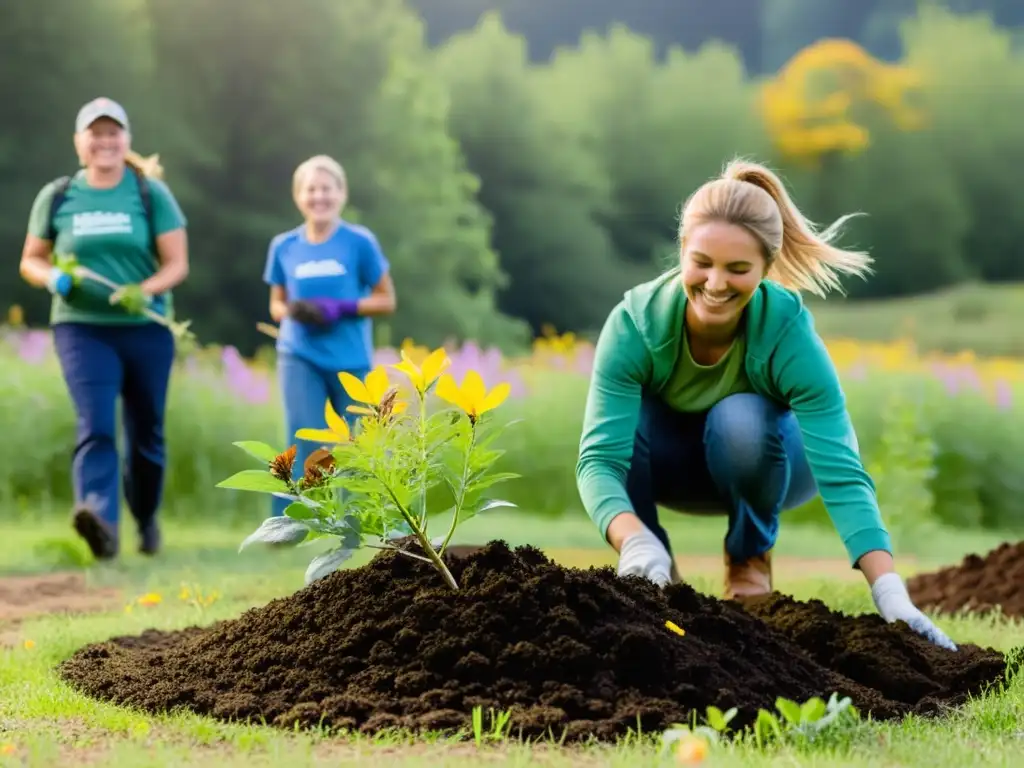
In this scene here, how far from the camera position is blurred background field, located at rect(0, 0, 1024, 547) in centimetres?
849

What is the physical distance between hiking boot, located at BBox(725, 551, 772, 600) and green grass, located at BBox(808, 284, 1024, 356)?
14191 mm

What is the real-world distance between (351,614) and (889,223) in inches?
→ 718

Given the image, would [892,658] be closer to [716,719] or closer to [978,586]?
[716,719]

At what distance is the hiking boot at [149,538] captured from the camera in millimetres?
6125

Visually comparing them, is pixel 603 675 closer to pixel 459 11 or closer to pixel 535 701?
pixel 535 701

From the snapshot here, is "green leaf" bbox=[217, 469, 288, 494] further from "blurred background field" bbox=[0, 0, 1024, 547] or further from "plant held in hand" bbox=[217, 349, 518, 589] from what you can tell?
"blurred background field" bbox=[0, 0, 1024, 547]

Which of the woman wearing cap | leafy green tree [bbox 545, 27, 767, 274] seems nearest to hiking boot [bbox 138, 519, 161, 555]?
the woman wearing cap

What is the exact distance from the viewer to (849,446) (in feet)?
11.4

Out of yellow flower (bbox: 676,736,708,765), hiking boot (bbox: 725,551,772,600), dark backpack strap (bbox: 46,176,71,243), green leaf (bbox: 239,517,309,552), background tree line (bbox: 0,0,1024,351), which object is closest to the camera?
yellow flower (bbox: 676,736,708,765)

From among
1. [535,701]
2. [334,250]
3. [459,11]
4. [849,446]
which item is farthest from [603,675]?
[459,11]

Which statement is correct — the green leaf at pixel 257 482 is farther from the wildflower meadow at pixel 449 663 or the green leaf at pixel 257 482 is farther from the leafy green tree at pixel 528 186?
the leafy green tree at pixel 528 186

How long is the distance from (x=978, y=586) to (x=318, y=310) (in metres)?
2.88

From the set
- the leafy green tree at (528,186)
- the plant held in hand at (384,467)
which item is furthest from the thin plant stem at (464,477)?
the leafy green tree at (528,186)

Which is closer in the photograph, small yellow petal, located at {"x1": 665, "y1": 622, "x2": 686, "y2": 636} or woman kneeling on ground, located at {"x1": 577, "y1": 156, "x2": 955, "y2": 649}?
small yellow petal, located at {"x1": 665, "y1": 622, "x2": 686, "y2": 636}
